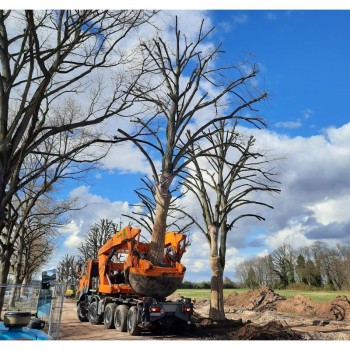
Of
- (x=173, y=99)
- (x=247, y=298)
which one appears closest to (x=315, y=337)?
(x=173, y=99)

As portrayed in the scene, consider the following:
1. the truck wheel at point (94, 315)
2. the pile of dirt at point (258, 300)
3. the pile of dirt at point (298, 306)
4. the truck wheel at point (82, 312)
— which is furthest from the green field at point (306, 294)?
the truck wheel at point (94, 315)

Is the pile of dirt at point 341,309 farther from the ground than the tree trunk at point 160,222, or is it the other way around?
the tree trunk at point 160,222

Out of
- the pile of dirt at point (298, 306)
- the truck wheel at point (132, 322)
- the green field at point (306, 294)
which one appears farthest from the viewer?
the green field at point (306, 294)

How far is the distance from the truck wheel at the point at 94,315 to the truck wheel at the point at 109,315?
4.39ft

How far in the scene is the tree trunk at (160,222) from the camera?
47.4ft

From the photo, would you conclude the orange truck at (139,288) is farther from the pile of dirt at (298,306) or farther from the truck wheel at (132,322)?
the pile of dirt at (298,306)

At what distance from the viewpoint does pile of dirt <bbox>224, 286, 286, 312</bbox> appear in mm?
31016

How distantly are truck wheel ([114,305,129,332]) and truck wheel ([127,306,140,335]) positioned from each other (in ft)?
1.01

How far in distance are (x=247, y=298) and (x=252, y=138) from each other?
17999 mm

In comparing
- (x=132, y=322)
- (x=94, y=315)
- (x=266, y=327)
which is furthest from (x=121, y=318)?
(x=266, y=327)

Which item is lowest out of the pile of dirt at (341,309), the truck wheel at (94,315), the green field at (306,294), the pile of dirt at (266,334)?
the pile of dirt at (266,334)

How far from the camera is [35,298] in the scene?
1587 centimetres

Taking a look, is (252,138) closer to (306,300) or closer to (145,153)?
(145,153)

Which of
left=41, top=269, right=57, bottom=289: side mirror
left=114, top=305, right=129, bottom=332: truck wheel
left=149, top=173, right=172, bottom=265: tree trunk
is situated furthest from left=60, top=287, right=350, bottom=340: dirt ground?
left=149, top=173, right=172, bottom=265: tree trunk
